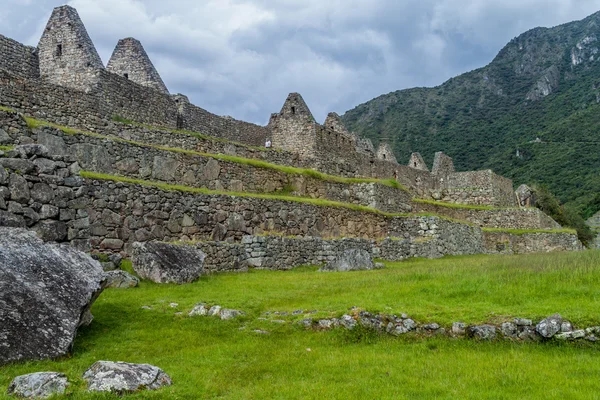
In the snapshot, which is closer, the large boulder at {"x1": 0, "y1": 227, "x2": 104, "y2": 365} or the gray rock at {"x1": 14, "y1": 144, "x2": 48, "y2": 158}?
the large boulder at {"x1": 0, "y1": 227, "x2": 104, "y2": 365}

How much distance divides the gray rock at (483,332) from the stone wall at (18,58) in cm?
1925

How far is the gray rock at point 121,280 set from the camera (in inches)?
411

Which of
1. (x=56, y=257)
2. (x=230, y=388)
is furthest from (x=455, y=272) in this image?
(x=56, y=257)

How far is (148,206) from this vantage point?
14172 mm

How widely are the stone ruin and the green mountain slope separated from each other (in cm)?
4046

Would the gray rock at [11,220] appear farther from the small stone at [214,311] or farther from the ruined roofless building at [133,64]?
the ruined roofless building at [133,64]

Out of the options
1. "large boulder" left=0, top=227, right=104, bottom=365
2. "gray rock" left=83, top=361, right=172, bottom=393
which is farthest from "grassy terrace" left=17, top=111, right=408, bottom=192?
"gray rock" left=83, top=361, right=172, bottom=393

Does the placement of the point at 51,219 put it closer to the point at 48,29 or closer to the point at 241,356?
the point at 241,356

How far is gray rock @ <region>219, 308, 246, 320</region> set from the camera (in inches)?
332

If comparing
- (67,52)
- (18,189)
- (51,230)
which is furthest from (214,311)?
(67,52)

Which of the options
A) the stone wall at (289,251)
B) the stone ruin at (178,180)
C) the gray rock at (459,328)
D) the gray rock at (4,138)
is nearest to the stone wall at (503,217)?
the stone ruin at (178,180)

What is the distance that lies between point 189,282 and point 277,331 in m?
4.40

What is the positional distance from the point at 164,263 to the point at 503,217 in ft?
89.3

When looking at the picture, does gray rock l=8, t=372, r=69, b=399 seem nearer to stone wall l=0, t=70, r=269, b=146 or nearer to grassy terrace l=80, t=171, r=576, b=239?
grassy terrace l=80, t=171, r=576, b=239
